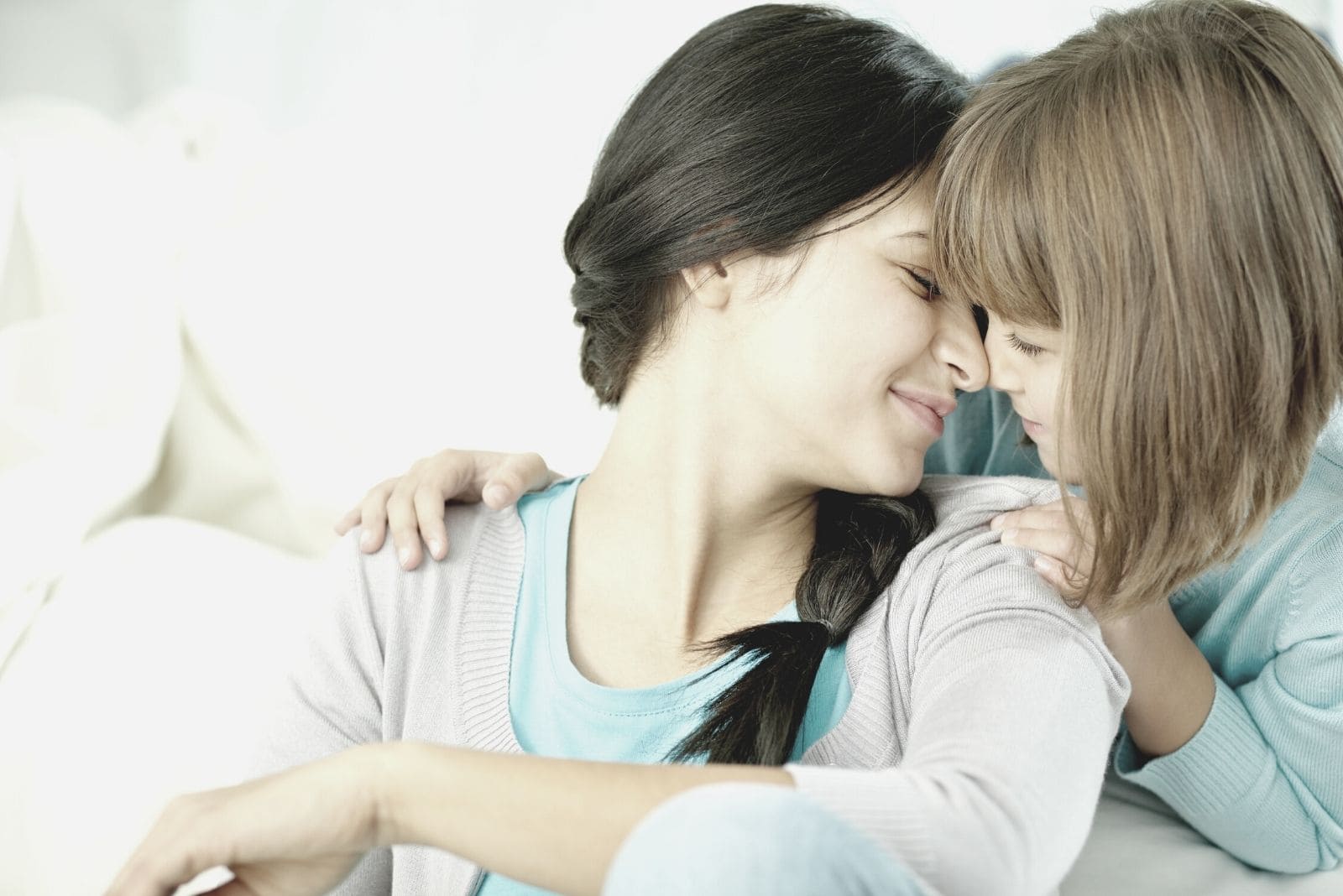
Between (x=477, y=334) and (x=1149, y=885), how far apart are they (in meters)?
1.22

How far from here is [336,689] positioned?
1.17 m

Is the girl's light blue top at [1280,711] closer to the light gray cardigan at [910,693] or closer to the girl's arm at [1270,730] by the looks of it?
the girl's arm at [1270,730]

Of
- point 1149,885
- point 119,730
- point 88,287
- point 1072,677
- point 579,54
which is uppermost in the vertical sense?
point 579,54

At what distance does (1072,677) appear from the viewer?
34.8 inches

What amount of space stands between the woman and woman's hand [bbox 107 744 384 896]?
1.88 ft

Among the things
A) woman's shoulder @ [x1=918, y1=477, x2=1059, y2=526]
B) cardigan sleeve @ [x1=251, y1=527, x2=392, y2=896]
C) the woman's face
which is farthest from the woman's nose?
cardigan sleeve @ [x1=251, y1=527, x2=392, y2=896]

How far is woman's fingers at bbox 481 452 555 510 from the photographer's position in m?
1.22

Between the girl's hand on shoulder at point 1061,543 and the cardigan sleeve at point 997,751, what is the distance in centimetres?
2

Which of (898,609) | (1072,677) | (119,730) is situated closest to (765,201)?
(898,609)

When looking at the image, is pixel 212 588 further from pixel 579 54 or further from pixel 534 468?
pixel 579 54

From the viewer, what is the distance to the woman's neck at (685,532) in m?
1.21

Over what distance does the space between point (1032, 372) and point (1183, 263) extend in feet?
0.65

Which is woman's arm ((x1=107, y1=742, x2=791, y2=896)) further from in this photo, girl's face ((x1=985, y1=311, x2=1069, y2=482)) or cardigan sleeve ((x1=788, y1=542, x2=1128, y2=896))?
girl's face ((x1=985, y1=311, x2=1069, y2=482))

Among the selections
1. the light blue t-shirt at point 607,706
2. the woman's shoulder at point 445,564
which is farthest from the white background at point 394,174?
the light blue t-shirt at point 607,706
